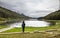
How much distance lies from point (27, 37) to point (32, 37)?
0.61 m

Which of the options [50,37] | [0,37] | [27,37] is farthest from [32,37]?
[0,37]

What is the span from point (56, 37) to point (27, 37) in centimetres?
349

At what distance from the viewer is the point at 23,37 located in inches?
859

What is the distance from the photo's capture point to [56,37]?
72.4ft

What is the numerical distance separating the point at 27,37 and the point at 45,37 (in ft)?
7.02

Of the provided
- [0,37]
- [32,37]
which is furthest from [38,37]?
[0,37]

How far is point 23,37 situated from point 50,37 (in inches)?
127

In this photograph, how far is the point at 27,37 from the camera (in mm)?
21703

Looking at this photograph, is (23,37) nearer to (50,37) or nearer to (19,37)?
(19,37)

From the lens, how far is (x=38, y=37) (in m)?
21.8

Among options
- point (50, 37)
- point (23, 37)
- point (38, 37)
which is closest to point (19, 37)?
point (23, 37)

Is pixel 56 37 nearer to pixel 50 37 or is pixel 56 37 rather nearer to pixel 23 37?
pixel 50 37

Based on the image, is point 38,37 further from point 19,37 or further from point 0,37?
point 0,37

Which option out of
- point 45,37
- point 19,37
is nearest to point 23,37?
point 19,37
